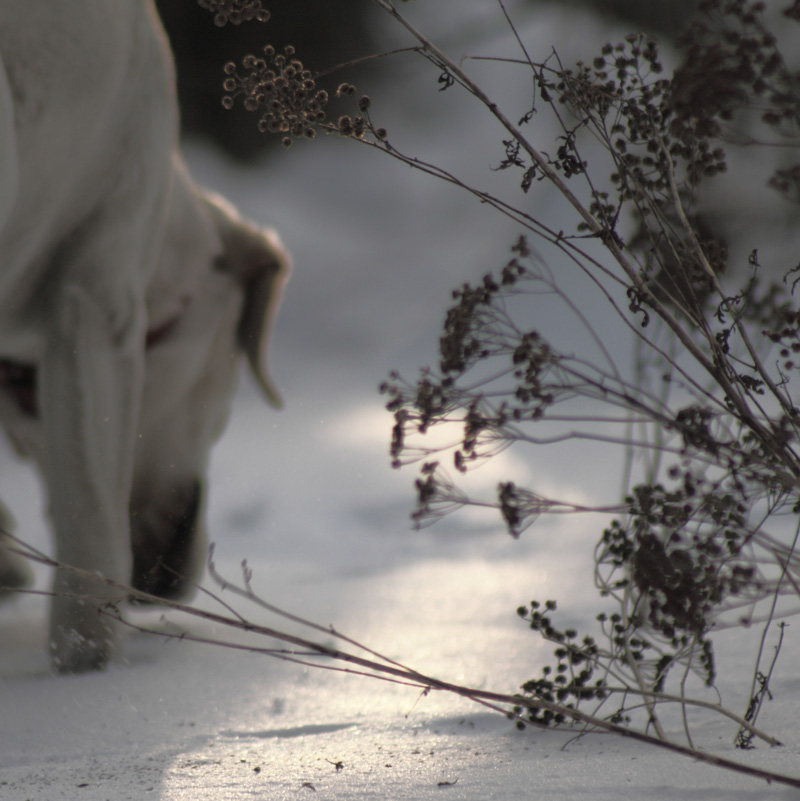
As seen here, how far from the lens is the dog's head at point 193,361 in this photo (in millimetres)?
1796

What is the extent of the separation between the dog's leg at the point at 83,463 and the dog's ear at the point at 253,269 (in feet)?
1.65

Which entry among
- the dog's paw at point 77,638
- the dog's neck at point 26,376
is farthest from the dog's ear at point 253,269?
the dog's paw at point 77,638

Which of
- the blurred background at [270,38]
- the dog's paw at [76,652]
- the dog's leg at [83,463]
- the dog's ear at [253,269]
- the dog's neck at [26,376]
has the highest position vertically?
the blurred background at [270,38]

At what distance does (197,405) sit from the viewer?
1876 mm

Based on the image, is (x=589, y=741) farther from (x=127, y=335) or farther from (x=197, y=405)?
(x=197, y=405)

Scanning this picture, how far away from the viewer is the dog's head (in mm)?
1796

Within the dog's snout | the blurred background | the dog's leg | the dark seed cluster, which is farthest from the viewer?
the blurred background

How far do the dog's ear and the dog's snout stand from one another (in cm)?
35

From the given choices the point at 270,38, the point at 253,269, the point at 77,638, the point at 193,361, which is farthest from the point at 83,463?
the point at 270,38

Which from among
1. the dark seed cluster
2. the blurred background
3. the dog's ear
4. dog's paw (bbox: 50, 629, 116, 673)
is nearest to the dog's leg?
dog's paw (bbox: 50, 629, 116, 673)

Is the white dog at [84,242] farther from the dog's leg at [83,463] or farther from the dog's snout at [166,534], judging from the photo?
the dog's snout at [166,534]

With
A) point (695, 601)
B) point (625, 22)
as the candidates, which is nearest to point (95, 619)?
point (695, 601)

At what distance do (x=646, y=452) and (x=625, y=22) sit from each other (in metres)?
1.63

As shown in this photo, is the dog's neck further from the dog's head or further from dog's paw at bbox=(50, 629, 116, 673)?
dog's paw at bbox=(50, 629, 116, 673)
